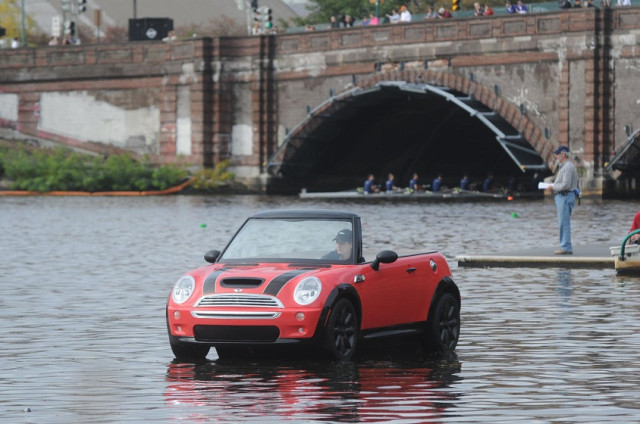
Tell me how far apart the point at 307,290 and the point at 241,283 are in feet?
2.01

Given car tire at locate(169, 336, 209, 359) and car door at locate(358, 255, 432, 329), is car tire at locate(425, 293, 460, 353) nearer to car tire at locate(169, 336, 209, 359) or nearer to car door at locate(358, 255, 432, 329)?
car door at locate(358, 255, 432, 329)

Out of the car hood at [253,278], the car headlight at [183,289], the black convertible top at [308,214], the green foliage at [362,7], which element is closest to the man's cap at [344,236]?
the black convertible top at [308,214]

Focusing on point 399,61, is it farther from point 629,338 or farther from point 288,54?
point 629,338

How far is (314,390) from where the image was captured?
12992 millimetres

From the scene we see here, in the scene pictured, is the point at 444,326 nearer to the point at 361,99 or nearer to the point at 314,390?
the point at 314,390

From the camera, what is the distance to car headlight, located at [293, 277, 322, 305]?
1432cm

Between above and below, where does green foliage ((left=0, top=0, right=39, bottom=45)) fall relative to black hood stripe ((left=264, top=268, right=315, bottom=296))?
above

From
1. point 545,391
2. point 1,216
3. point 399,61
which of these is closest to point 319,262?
point 545,391

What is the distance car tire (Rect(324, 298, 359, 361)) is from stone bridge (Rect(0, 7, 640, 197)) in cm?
4970

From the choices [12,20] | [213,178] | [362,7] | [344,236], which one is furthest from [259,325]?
[12,20]

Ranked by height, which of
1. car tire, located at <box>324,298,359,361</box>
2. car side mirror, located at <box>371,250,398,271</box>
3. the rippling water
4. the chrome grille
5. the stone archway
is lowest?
the rippling water

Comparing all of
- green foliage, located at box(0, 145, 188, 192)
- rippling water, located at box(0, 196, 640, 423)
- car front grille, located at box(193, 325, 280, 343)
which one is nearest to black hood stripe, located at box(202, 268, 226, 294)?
car front grille, located at box(193, 325, 280, 343)

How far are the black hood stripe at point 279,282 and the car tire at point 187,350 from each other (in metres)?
A: 0.82

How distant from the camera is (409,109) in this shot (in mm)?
78500
